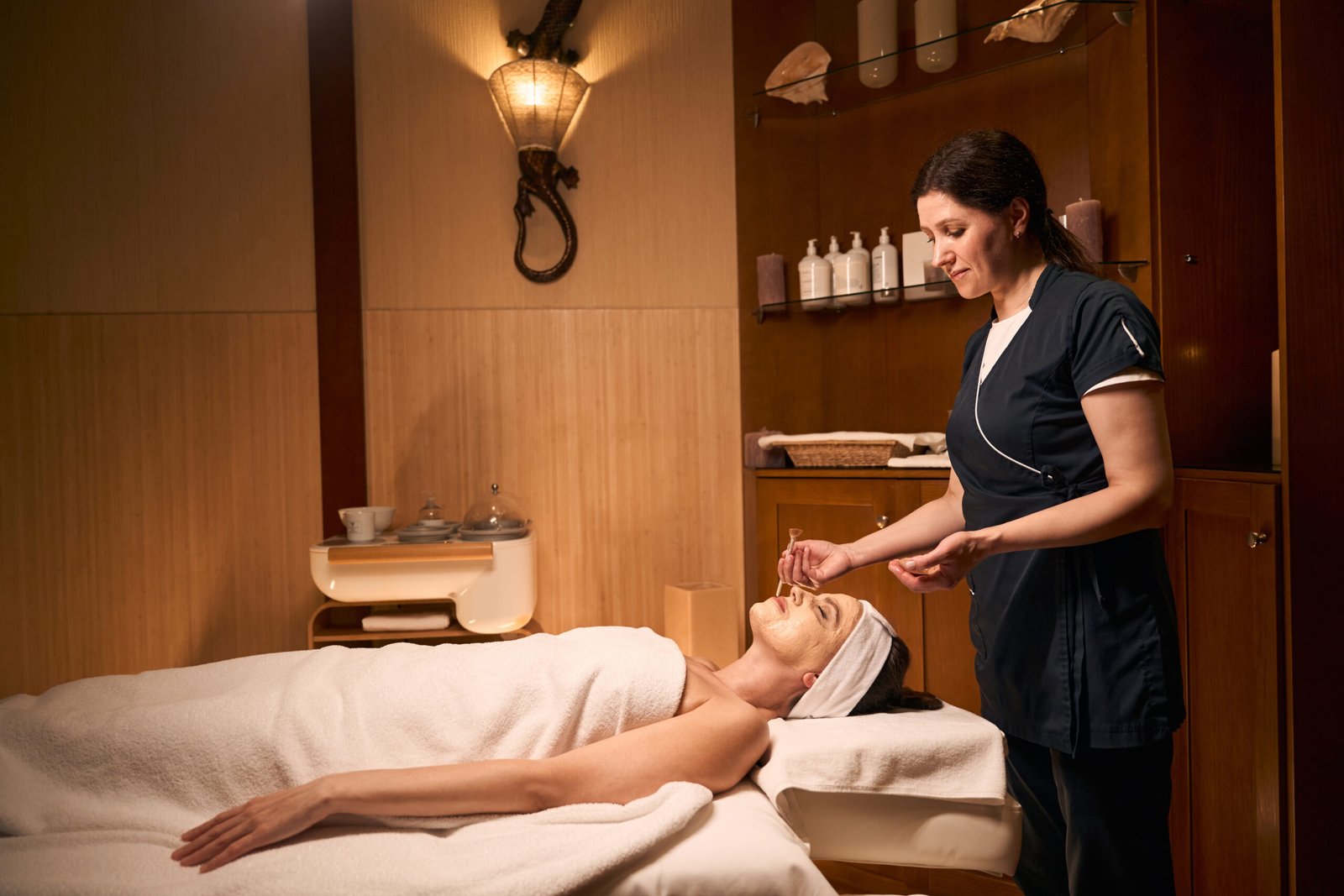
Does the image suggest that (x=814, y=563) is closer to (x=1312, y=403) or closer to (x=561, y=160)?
(x=1312, y=403)

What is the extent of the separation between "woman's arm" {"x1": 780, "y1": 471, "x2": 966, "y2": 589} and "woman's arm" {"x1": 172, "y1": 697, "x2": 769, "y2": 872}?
1.04 feet

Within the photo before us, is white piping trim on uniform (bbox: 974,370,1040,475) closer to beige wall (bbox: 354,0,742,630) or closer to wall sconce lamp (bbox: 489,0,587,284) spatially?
→ beige wall (bbox: 354,0,742,630)

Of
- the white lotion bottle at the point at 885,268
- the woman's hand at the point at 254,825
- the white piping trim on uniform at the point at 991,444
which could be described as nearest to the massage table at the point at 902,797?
the white piping trim on uniform at the point at 991,444

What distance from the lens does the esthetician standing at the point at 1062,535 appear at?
1.19 m

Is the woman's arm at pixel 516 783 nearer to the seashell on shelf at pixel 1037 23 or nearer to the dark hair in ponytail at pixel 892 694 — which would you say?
the dark hair in ponytail at pixel 892 694

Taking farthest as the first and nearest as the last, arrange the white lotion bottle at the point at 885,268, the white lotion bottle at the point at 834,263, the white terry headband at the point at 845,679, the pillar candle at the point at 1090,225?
the white lotion bottle at the point at 834,263
the white lotion bottle at the point at 885,268
the pillar candle at the point at 1090,225
the white terry headband at the point at 845,679

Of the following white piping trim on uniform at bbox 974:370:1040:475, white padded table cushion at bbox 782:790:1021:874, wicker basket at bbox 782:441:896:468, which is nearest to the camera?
white piping trim on uniform at bbox 974:370:1040:475

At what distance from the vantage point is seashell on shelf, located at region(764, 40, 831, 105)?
298 cm

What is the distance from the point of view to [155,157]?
304 cm

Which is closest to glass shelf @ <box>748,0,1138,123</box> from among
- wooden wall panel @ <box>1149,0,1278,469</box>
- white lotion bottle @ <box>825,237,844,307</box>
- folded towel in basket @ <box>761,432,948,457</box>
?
wooden wall panel @ <box>1149,0,1278,469</box>

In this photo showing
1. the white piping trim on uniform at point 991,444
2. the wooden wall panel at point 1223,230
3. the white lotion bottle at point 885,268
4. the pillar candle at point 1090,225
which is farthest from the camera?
the white lotion bottle at point 885,268

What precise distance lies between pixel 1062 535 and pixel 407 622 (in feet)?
7.01

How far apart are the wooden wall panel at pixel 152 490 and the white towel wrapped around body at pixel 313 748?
1.61 metres

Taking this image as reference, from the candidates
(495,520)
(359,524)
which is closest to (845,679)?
(495,520)
